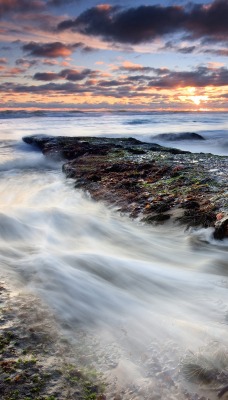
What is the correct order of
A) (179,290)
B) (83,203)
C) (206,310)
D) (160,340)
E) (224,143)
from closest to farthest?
(160,340) < (206,310) < (179,290) < (83,203) < (224,143)

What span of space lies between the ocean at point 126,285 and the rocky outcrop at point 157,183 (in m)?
0.32

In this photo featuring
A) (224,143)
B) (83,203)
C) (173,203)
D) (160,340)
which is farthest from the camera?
(224,143)

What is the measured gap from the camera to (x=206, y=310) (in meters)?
3.74

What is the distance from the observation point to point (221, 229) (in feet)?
18.9

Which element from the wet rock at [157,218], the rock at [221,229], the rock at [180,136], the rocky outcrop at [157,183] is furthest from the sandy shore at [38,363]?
the rock at [180,136]

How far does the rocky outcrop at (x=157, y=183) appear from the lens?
6.60 metres

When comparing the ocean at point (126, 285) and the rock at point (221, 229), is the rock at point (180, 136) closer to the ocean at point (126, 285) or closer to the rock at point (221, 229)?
the ocean at point (126, 285)

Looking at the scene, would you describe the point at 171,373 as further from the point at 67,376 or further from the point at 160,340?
the point at 67,376

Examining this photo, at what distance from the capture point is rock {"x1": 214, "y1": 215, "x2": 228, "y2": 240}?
5.70 m

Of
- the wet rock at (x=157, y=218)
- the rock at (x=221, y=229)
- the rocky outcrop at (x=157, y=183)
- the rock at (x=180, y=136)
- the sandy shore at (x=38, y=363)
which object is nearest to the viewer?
the sandy shore at (x=38, y=363)

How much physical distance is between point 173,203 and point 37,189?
5.16m

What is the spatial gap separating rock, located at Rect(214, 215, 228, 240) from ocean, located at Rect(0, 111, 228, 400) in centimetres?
13

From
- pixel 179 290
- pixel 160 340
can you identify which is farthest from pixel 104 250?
pixel 160 340

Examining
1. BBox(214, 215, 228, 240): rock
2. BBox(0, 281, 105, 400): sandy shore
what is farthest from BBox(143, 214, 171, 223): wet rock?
BBox(0, 281, 105, 400): sandy shore
